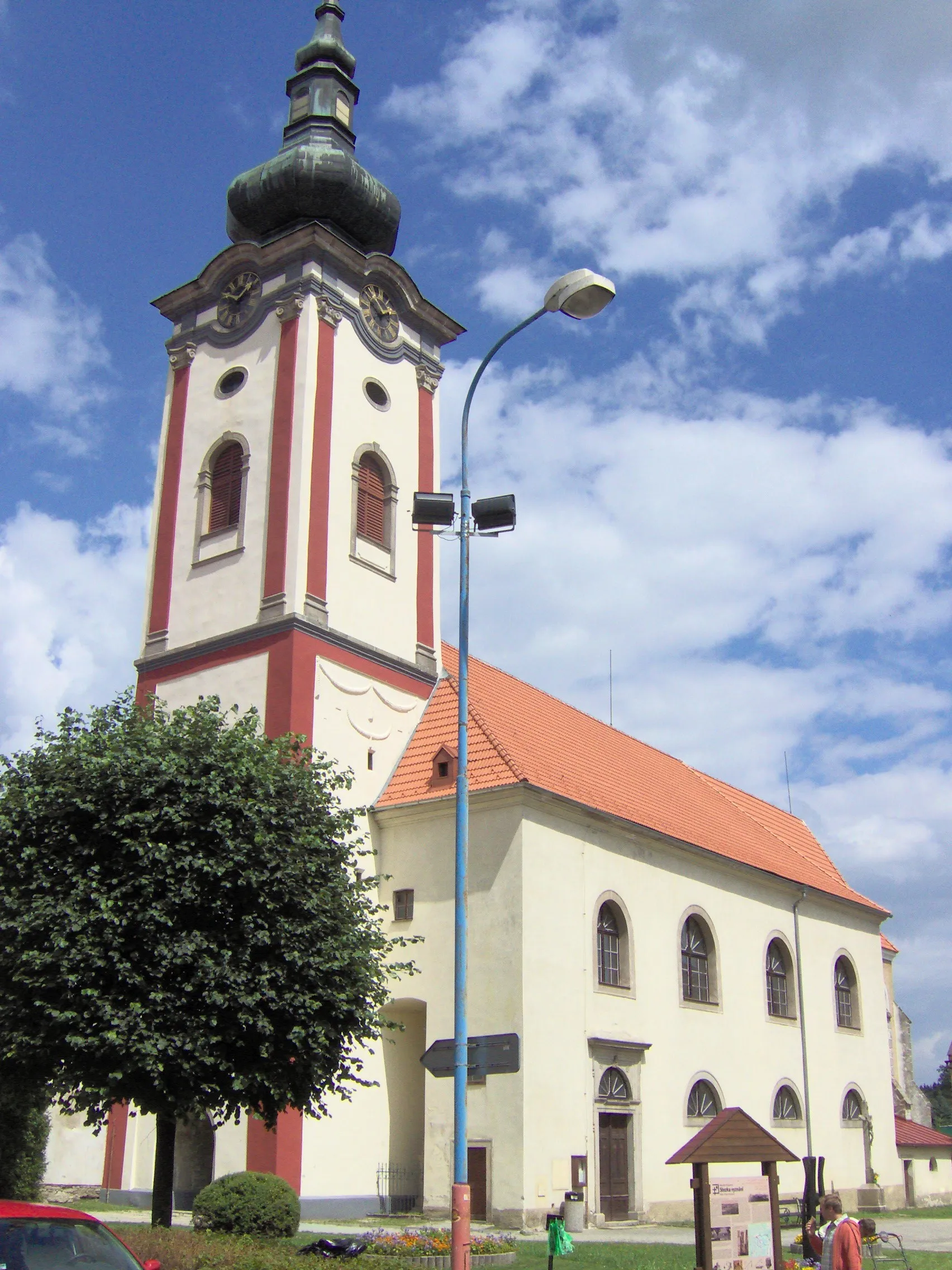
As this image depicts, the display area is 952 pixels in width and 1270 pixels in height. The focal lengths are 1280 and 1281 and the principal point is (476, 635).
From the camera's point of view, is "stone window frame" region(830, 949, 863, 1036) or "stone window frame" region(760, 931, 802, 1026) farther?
"stone window frame" region(830, 949, 863, 1036)

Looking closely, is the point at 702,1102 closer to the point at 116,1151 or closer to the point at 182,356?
the point at 116,1151

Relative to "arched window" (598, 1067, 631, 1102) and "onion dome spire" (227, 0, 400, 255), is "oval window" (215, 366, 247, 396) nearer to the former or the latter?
"onion dome spire" (227, 0, 400, 255)

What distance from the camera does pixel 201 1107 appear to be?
17812 millimetres

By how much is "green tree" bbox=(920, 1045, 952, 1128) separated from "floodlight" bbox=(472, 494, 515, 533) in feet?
390

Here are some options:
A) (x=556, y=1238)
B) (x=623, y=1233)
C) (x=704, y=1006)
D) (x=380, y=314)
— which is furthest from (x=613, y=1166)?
(x=380, y=314)

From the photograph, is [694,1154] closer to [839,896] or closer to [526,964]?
[526,964]

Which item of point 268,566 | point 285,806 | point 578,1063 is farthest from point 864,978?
point 285,806

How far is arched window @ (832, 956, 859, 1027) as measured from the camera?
125ft

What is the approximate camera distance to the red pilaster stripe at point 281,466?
2848cm

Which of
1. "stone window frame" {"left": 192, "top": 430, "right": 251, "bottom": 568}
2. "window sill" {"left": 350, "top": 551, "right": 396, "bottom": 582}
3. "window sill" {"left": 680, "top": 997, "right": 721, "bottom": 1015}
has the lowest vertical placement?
"window sill" {"left": 680, "top": 997, "right": 721, "bottom": 1015}

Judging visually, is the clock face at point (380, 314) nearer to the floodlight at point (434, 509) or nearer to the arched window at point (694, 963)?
the arched window at point (694, 963)

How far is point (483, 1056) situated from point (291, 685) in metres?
14.9

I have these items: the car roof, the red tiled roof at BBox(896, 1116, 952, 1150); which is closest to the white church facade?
the red tiled roof at BBox(896, 1116, 952, 1150)

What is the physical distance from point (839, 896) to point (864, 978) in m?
3.06
